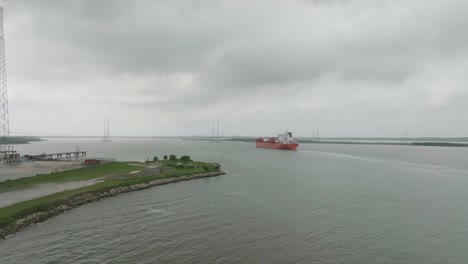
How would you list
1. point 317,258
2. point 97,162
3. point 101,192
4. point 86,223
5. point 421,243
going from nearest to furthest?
point 317,258, point 421,243, point 86,223, point 101,192, point 97,162

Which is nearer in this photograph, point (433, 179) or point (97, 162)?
point (433, 179)

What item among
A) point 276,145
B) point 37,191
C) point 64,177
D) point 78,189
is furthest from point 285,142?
point 37,191

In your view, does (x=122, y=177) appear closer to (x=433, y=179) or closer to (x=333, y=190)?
(x=333, y=190)

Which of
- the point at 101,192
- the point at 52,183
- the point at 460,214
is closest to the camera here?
the point at 460,214

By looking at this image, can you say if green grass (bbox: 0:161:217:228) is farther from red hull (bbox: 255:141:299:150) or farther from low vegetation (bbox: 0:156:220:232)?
red hull (bbox: 255:141:299:150)

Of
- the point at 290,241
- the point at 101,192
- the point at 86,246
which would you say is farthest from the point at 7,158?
the point at 290,241

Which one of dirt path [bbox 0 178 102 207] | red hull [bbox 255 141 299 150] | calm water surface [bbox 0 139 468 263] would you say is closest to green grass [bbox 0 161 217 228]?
dirt path [bbox 0 178 102 207]

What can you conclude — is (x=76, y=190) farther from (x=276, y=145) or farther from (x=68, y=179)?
(x=276, y=145)

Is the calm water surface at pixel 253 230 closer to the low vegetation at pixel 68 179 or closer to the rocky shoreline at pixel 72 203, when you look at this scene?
the rocky shoreline at pixel 72 203

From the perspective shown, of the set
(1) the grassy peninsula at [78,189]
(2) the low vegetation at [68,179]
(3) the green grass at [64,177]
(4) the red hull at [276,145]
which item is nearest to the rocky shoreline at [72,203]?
(1) the grassy peninsula at [78,189]
